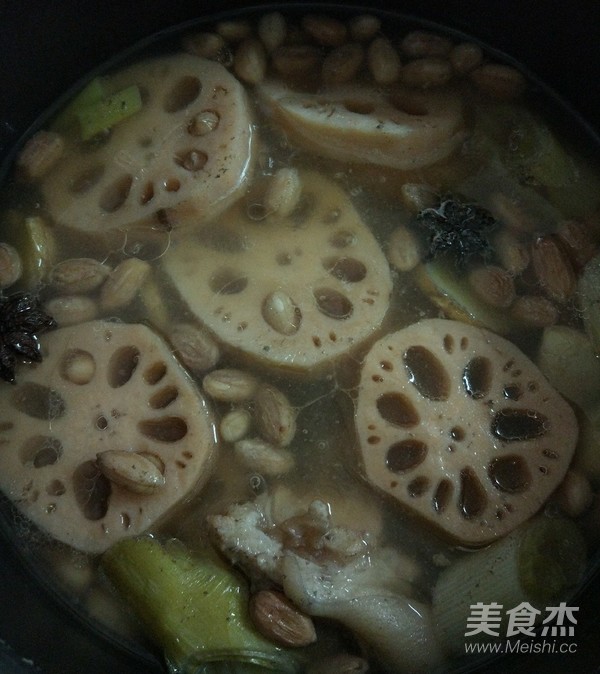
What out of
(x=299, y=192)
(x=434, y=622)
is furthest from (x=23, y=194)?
(x=434, y=622)

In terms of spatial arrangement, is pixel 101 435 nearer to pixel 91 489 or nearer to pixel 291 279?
pixel 91 489

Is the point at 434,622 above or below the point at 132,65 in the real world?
below

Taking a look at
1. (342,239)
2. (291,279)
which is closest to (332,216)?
(342,239)

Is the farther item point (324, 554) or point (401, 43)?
point (401, 43)

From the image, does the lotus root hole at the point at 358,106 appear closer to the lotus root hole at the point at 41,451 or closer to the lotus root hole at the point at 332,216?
the lotus root hole at the point at 332,216

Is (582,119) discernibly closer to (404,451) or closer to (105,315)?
(404,451)

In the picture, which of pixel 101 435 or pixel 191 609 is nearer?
pixel 191 609

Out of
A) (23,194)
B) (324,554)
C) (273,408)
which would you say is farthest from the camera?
(23,194)

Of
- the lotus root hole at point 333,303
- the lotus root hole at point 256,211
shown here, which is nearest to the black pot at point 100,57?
the lotus root hole at point 256,211
